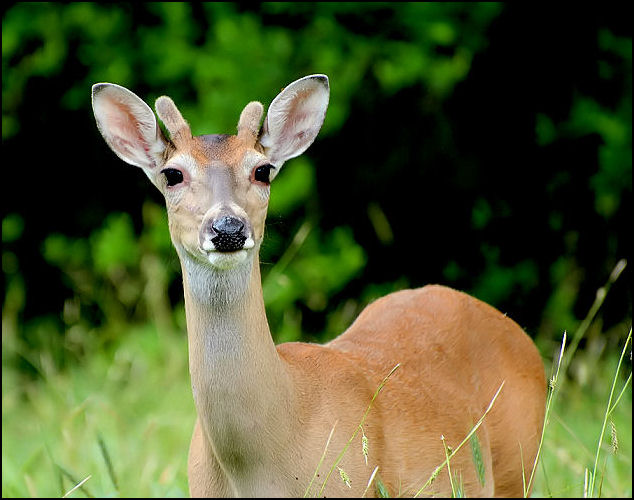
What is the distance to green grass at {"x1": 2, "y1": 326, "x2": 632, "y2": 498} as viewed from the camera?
5195mm

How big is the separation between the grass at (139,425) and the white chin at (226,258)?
1.09 m

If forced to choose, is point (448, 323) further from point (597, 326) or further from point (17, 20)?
point (17, 20)

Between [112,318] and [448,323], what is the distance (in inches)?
147

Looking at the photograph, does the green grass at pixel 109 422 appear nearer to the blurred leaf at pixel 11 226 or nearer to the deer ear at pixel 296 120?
the blurred leaf at pixel 11 226

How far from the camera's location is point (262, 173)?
377 cm

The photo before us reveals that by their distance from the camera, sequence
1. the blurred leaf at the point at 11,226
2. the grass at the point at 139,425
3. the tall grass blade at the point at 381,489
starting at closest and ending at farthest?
1. the tall grass blade at the point at 381,489
2. the grass at the point at 139,425
3. the blurred leaf at the point at 11,226

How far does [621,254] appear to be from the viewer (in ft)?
25.2

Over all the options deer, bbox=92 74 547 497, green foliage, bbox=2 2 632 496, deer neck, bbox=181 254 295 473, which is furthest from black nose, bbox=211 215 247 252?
green foliage, bbox=2 2 632 496

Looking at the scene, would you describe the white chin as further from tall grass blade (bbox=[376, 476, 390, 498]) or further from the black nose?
tall grass blade (bbox=[376, 476, 390, 498])

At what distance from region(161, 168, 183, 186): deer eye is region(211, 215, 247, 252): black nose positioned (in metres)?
0.36

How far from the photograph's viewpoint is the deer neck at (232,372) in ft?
12.0

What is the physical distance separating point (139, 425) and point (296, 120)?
2.68 meters

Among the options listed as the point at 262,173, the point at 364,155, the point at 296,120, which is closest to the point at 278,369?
the point at 262,173

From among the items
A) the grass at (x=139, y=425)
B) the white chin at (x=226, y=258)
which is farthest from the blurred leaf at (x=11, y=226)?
the white chin at (x=226, y=258)
